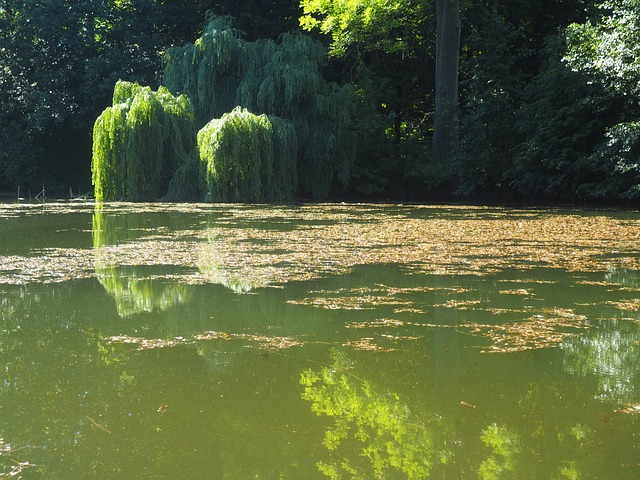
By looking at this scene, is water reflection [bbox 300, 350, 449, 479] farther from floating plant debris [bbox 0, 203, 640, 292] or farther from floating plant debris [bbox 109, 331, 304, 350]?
floating plant debris [bbox 0, 203, 640, 292]

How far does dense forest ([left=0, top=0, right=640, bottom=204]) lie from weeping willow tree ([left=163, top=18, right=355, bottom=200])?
4 cm

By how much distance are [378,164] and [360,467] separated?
60.0ft

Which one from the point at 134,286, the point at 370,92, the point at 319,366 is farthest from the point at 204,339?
the point at 370,92

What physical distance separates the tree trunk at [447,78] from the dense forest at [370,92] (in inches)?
1.5

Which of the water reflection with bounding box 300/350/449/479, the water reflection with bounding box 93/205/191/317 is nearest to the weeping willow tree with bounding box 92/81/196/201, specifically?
the water reflection with bounding box 93/205/191/317

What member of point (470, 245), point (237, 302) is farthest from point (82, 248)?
point (470, 245)

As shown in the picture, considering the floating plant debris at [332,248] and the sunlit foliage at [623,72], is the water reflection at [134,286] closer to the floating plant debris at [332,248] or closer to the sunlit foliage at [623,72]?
the floating plant debris at [332,248]

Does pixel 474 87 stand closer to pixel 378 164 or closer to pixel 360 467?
pixel 378 164

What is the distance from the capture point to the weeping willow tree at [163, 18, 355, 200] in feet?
59.5

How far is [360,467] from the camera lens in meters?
1.93

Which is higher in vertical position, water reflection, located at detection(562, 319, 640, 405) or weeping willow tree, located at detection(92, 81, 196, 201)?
weeping willow tree, located at detection(92, 81, 196, 201)

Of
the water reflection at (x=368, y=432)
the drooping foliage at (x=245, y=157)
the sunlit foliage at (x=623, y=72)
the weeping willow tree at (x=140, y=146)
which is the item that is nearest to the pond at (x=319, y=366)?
the water reflection at (x=368, y=432)

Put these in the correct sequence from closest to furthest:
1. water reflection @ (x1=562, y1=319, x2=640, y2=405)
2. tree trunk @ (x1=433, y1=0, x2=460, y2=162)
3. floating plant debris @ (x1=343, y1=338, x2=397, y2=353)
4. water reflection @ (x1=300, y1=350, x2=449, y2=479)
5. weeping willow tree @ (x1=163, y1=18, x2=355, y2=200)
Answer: water reflection @ (x1=300, y1=350, x2=449, y2=479)
water reflection @ (x1=562, y1=319, x2=640, y2=405)
floating plant debris @ (x1=343, y1=338, x2=397, y2=353)
weeping willow tree @ (x1=163, y1=18, x2=355, y2=200)
tree trunk @ (x1=433, y1=0, x2=460, y2=162)

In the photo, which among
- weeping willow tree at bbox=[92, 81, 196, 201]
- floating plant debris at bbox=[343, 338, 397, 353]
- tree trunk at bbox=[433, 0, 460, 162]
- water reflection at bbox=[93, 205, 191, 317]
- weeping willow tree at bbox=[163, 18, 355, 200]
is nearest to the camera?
floating plant debris at bbox=[343, 338, 397, 353]
